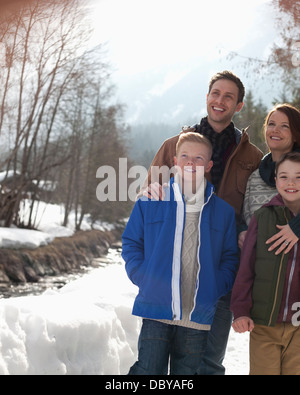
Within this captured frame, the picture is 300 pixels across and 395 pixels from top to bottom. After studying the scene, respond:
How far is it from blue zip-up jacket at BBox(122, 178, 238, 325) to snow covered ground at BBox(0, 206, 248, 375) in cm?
84

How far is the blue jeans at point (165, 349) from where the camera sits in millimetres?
1915

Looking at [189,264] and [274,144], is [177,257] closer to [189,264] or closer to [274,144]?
[189,264]

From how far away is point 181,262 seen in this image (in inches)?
79.0

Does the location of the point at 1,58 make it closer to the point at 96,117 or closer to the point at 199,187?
the point at 199,187

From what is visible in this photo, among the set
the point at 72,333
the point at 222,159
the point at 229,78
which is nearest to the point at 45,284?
the point at 72,333

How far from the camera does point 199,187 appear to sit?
6.89 ft

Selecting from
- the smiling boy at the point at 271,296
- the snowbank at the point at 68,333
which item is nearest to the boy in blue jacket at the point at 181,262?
the smiling boy at the point at 271,296

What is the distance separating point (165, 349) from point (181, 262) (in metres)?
0.39

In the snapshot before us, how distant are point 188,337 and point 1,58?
8.47 m

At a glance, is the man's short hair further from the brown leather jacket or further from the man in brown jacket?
the brown leather jacket

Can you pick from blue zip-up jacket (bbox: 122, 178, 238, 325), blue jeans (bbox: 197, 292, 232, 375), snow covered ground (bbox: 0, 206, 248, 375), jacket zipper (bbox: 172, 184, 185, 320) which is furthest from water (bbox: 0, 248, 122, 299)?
jacket zipper (bbox: 172, 184, 185, 320)

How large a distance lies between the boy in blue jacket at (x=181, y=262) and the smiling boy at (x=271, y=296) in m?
0.13

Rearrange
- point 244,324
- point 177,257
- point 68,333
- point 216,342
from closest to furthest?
1. point 244,324
2. point 177,257
3. point 216,342
4. point 68,333

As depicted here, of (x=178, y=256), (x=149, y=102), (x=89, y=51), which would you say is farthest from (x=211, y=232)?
(x=149, y=102)
